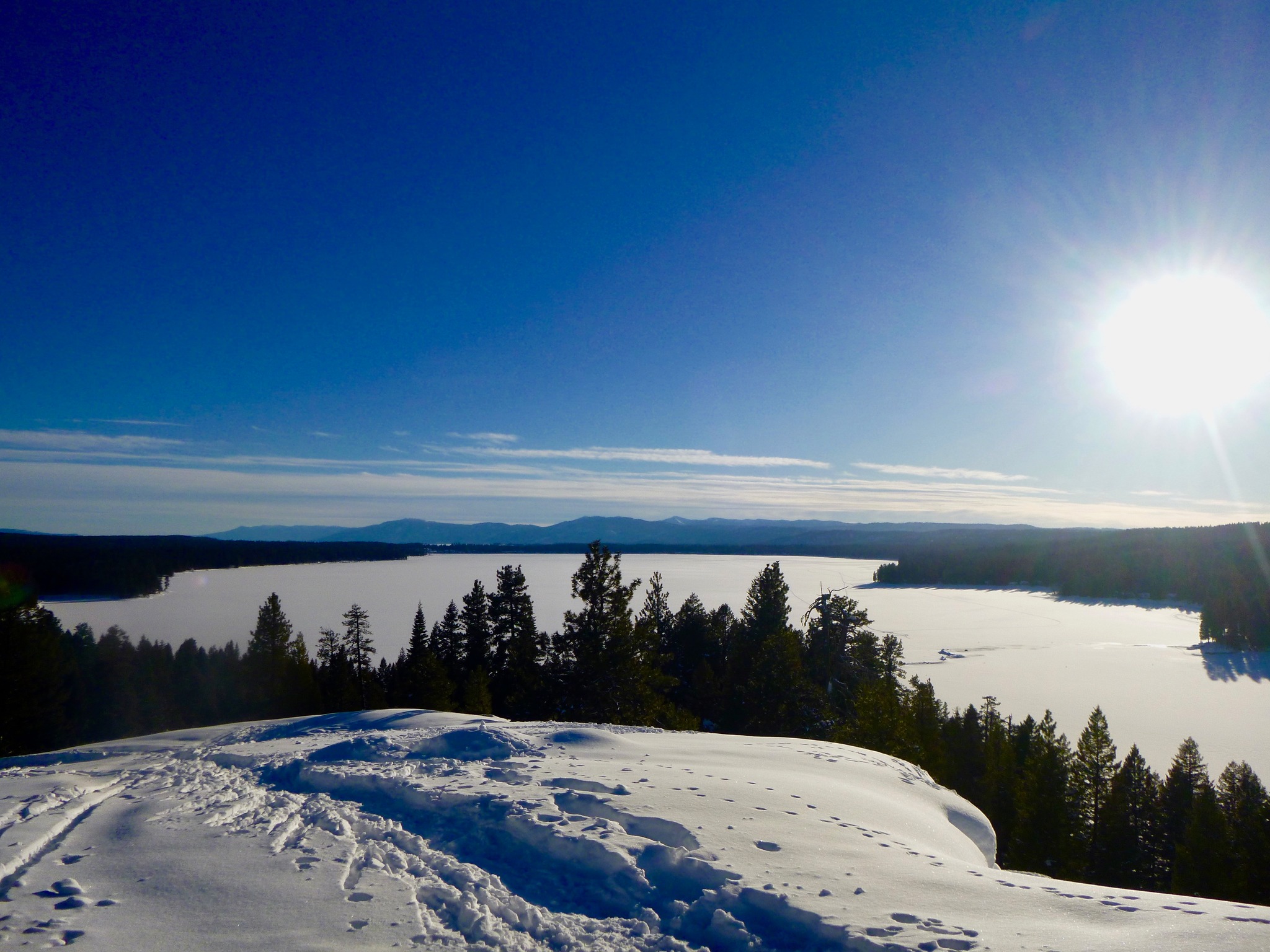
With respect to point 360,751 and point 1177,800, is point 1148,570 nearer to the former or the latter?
point 1177,800

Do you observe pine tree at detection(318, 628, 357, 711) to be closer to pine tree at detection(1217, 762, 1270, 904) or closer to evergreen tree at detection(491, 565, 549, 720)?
evergreen tree at detection(491, 565, 549, 720)

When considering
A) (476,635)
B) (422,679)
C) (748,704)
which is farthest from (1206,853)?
(476,635)

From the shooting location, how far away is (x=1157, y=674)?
→ 205 ft

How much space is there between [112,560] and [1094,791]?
147 meters

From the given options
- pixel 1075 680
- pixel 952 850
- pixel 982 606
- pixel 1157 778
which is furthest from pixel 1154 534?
pixel 952 850

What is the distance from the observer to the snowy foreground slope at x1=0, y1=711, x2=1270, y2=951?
4781mm

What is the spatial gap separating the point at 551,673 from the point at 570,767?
19522 millimetres

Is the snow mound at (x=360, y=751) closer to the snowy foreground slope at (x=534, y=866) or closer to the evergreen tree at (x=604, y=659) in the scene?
the snowy foreground slope at (x=534, y=866)

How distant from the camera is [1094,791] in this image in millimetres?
27891

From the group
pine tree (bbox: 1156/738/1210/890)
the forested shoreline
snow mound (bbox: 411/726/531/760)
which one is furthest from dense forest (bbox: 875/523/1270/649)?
the forested shoreline

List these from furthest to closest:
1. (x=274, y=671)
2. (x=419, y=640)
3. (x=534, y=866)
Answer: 1. (x=419, y=640)
2. (x=274, y=671)
3. (x=534, y=866)

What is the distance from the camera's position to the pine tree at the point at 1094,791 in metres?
27.0

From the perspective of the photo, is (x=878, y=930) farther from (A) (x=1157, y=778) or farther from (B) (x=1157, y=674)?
Result: (B) (x=1157, y=674)

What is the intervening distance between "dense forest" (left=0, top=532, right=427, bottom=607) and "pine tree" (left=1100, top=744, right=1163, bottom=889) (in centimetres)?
8513
